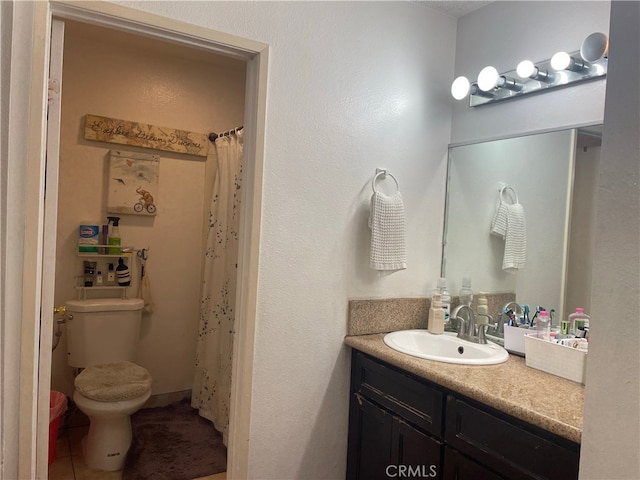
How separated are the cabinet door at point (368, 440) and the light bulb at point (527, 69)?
4.77 ft

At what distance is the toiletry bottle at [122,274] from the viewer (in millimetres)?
2752

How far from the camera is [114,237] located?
272 centimetres

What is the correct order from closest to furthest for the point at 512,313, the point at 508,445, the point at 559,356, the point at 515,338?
the point at 508,445, the point at 559,356, the point at 515,338, the point at 512,313

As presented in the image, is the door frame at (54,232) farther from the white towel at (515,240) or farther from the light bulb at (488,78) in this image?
the white towel at (515,240)


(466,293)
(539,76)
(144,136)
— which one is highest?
(539,76)

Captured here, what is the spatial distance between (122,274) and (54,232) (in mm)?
1297

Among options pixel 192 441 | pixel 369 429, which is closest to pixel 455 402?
pixel 369 429

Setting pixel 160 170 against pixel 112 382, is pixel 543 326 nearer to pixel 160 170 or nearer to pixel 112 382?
pixel 112 382

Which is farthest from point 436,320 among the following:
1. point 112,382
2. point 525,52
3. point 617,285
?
point 112,382

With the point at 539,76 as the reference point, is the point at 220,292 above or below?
below

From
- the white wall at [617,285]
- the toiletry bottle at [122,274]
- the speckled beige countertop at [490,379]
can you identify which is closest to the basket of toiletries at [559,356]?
the speckled beige countertop at [490,379]

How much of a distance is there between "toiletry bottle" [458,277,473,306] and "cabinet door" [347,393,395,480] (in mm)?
688

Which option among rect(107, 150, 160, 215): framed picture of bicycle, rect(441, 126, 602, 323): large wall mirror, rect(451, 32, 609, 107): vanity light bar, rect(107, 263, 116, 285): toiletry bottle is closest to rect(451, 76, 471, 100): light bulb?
rect(451, 32, 609, 107): vanity light bar

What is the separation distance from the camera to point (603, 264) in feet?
2.09
